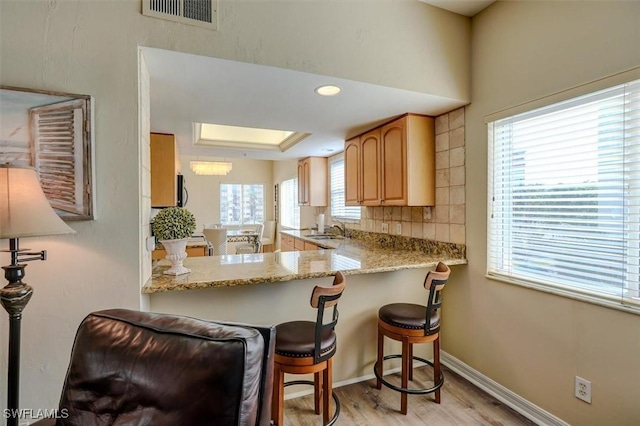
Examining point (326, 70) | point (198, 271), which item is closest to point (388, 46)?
point (326, 70)

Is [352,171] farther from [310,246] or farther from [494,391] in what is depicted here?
[494,391]

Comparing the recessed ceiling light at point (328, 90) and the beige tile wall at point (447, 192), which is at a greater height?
the recessed ceiling light at point (328, 90)

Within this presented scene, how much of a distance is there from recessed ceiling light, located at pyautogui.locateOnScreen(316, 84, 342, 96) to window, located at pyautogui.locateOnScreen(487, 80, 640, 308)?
45.9 inches

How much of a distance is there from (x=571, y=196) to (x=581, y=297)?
1.85 feet

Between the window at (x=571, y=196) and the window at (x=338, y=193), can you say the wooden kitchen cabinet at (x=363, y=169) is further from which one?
the window at (x=571, y=196)

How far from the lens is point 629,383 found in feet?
4.86

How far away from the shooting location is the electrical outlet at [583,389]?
64.4 inches

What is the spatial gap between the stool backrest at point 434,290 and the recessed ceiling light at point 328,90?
1.36 metres

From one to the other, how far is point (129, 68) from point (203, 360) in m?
1.44

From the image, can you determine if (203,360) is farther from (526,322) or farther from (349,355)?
(526,322)

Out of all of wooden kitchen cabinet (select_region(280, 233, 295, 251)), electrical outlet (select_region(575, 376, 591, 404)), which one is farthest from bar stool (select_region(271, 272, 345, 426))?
wooden kitchen cabinet (select_region(280, 233, 295, 251))

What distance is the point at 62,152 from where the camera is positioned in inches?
54.1

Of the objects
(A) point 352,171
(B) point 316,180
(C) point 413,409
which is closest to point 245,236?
(B) point 316,180

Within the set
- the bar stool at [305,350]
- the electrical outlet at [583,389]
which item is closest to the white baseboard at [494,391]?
the electrical outlet at [583,389]
